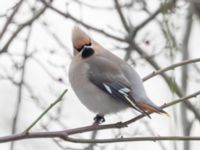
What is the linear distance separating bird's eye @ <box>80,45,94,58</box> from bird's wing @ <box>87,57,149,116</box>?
0.03 meters

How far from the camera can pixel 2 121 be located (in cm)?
523

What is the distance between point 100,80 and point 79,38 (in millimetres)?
232

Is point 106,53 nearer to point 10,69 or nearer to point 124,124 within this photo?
point 124,124

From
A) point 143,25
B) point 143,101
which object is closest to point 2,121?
point 143,25

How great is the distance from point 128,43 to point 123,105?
180 centimetres

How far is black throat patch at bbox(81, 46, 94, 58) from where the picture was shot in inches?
113

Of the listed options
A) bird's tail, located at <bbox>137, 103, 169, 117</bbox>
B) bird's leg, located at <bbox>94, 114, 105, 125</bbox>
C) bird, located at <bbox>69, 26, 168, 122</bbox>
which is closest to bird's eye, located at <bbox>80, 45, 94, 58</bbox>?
bird, located at <bbox>69, 26, 168, 122</bbox>

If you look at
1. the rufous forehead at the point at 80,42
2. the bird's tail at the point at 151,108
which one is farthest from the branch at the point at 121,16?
the bird's tail at the point at 151,108

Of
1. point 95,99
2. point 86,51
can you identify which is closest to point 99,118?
point 95,99

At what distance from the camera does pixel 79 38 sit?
2730 mm

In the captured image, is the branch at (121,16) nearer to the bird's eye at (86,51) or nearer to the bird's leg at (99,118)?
the bird's eye at (86,51)

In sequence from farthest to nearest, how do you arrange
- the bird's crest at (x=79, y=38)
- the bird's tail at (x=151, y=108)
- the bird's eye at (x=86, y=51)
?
the bird's eye at (x=86, y=51)
the bird's crest at (x=79, y=38)
the bird's tail at (x=151, y=108)

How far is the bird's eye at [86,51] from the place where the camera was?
2.85 meters

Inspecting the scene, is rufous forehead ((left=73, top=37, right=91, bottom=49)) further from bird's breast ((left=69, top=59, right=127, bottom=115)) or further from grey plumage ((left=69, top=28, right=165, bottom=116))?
bird's breast ((left=69, top=59, right=127, bottom=115))
